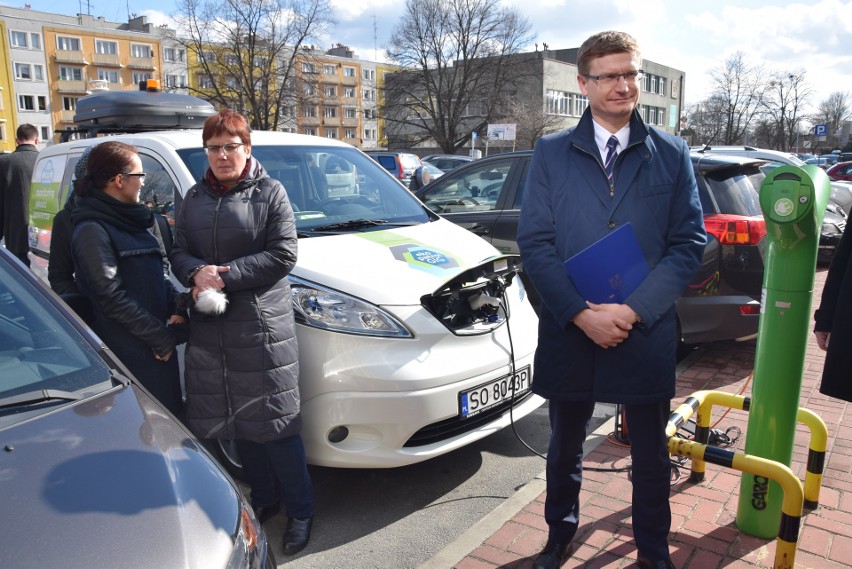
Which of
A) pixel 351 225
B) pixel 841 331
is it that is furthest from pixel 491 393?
pixel 841 331

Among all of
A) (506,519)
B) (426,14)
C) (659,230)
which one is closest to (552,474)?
(506,519)

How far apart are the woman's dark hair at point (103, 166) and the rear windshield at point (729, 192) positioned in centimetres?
404

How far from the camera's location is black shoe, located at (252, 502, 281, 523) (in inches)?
130

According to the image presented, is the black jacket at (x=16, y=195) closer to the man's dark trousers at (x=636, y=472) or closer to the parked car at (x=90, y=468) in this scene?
the parked car at (x=90, y=468)

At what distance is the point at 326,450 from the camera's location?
320 centimetres

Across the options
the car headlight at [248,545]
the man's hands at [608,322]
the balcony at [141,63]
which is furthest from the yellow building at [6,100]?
the man's hands at [608,322]

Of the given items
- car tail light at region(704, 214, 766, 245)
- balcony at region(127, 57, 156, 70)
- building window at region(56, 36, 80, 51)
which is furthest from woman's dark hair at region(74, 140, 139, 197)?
balcony at region(127, 57, 156, 70)

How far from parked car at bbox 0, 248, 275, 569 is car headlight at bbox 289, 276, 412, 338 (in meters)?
1.03

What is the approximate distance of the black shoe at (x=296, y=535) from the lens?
3025 mm

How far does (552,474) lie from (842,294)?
4.09 ft

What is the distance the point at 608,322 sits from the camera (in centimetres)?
234

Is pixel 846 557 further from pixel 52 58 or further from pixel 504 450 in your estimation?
pixel 52 58

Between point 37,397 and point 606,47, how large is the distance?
2.21 metres

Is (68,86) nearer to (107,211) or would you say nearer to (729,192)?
(729,192)
